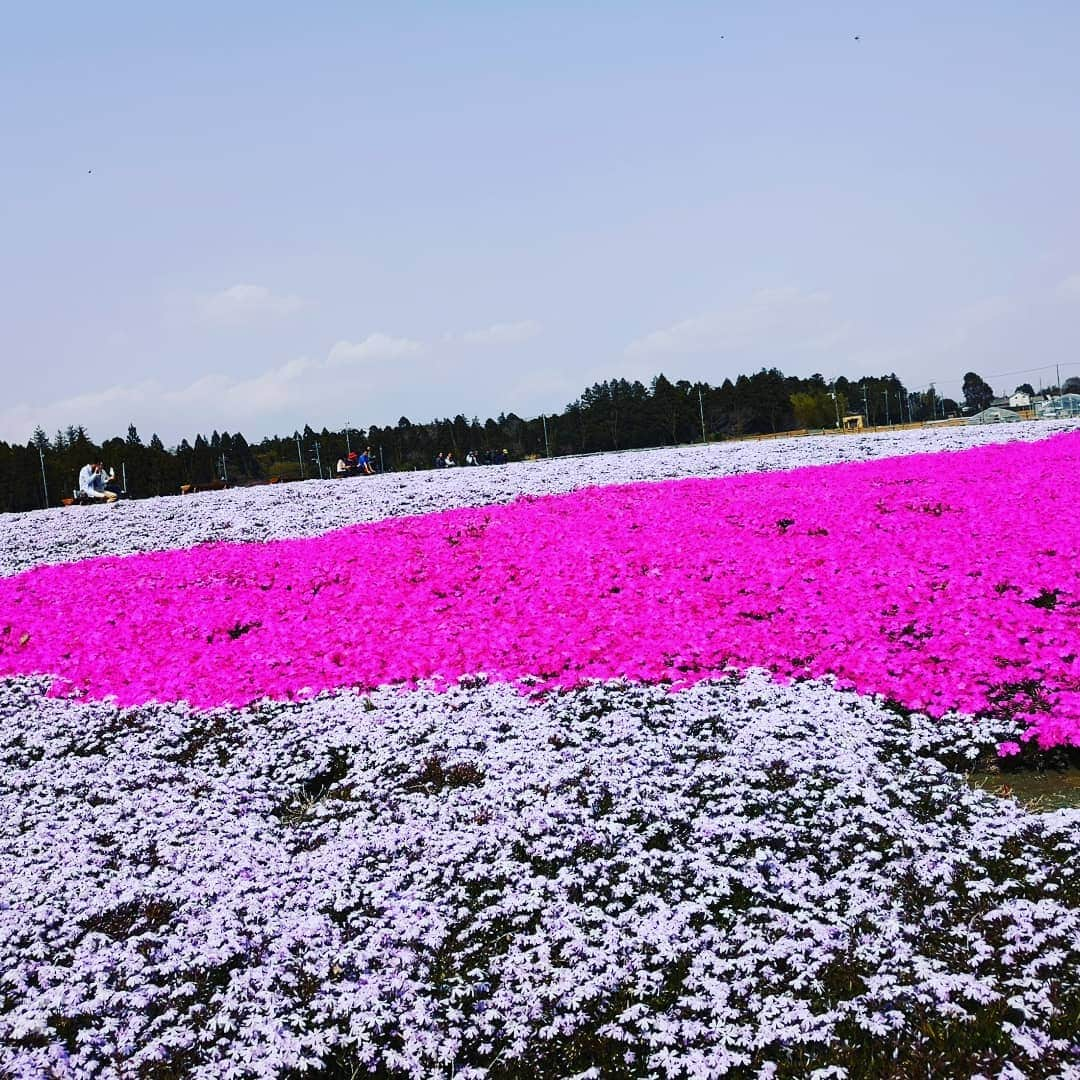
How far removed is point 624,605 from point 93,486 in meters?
25.9

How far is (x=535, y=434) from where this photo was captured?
136 meters

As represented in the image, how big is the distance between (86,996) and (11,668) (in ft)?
25.5

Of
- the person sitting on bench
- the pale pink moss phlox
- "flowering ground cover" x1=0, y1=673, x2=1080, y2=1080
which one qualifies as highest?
the person sitting on bench

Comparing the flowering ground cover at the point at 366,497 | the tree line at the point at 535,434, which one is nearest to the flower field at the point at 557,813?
the flowering ground cover at the point at 366,497

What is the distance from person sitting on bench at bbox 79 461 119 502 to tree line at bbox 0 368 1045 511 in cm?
7594

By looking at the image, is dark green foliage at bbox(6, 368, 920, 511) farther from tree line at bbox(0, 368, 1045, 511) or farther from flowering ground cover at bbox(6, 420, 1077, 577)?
flowering ground cover at bbox(6, 420, 1077, 577)

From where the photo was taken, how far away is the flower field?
4.89 m

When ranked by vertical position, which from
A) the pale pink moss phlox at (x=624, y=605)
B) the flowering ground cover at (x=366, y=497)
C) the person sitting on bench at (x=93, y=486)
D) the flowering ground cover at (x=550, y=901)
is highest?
the person sitting on bench at (x=93, y=486)

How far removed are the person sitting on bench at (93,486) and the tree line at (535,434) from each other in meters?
75.9

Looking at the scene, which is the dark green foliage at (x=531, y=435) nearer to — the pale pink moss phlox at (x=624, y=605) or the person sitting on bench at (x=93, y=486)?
the person sitting on bench at (x=93, y=486)

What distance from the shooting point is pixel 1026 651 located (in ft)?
30.5

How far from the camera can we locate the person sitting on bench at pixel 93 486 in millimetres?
31531

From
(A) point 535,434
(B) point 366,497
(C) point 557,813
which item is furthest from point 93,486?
(A) point 535,434

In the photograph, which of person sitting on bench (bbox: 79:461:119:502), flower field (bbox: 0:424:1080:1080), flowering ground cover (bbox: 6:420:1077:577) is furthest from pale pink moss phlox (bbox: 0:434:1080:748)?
person sitting on bench (bbox: 79:461:119:502)
